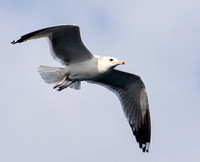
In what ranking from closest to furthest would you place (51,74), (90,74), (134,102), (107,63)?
(107,63)
(90,74)
(51,74)
(134,102)

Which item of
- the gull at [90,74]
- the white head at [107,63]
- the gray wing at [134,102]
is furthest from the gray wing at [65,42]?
the gray wing at [134,102]

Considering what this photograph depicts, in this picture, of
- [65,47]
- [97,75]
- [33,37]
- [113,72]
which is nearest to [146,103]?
[113,72]

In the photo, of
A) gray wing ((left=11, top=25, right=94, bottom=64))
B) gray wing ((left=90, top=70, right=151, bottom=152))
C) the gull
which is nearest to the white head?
the gull

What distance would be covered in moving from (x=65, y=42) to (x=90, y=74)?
0.82 m

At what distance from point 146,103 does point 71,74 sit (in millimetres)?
2086

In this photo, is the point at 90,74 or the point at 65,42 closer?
the point at 65,42

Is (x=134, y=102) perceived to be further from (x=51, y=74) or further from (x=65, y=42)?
(x=65, y=42)

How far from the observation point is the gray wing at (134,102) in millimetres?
10227

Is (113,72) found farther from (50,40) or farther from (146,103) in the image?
(50,40)

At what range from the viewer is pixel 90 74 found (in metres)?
9.13

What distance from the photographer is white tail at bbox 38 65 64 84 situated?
376 inches

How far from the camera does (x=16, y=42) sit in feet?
27.6

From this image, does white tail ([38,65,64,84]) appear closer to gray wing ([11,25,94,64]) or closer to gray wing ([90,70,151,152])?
gray wing ([11,25,94,64])

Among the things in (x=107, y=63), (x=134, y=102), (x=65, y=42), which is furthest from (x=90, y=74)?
(x=134, y=102)
